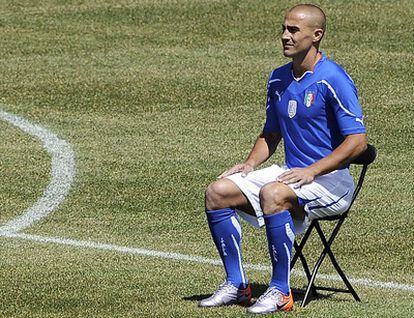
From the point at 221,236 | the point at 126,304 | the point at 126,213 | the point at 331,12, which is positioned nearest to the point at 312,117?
the point at 221,236

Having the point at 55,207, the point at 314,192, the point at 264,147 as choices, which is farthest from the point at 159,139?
the point at 314,192

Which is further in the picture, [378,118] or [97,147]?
[378,118]

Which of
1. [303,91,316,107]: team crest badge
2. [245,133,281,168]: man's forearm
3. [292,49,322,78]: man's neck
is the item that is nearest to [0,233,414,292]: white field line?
[245,133,281,168]: man's forearm

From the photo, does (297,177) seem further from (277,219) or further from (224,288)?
(224,288)

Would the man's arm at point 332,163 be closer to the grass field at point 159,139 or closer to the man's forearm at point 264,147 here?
the man's forearm at point 264,147

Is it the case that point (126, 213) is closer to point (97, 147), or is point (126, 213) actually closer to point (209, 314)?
point (97, 147)

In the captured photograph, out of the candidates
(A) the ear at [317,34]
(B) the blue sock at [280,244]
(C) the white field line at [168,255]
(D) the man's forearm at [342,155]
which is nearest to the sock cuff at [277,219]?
(B) the blue sock at [280,244]

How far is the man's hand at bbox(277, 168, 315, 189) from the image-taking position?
28.7 feet

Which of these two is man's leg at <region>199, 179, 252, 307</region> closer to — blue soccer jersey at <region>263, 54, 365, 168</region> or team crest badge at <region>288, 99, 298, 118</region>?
blue soccer jersey at <region>263, 54, 365, 168</region>

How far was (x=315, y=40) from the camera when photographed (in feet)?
29.6

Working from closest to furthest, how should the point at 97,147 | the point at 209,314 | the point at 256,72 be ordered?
the point at 209,314 < the point at 97,147 < the point at 256,72

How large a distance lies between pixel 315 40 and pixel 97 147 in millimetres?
6198

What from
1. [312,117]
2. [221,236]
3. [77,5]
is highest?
[312,117]

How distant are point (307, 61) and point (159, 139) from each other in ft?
20.4
